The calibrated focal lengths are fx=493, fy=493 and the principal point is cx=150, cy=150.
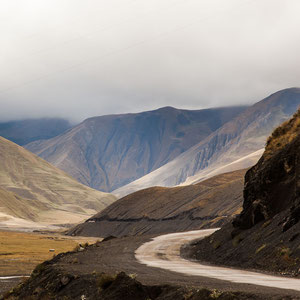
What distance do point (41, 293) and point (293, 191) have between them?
18.1 metres

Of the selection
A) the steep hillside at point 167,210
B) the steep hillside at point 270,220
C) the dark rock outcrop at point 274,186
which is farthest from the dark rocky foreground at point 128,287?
the steep hillside at point 167,210

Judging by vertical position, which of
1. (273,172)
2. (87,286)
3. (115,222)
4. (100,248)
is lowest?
(115,222)

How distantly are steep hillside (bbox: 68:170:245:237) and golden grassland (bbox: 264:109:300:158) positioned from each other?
41172mm

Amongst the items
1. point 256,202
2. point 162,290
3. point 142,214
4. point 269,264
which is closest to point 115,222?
point 142,214

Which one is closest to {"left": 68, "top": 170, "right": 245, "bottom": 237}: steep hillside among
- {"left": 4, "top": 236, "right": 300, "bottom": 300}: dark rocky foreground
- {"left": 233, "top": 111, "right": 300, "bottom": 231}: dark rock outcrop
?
{"left": 233, "top": 111, "right": 300, "bottom": 231}: dark rock outcrop

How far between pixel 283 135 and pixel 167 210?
79.7 m

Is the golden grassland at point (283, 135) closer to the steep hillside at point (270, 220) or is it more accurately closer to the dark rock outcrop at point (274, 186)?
the steep hillside at point (270, 220)

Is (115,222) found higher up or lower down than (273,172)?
lower down

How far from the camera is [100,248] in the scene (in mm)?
41844

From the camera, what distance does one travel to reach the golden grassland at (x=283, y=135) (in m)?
38.3

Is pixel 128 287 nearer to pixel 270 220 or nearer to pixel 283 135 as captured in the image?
pixel 270 220

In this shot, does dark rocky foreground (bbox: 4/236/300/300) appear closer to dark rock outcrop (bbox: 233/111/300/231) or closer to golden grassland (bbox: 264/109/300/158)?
dark rock outcrop (bbox: 233/111/300/231)

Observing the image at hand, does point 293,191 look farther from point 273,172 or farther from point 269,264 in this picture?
point 269,264

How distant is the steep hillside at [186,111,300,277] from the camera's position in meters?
26.2
